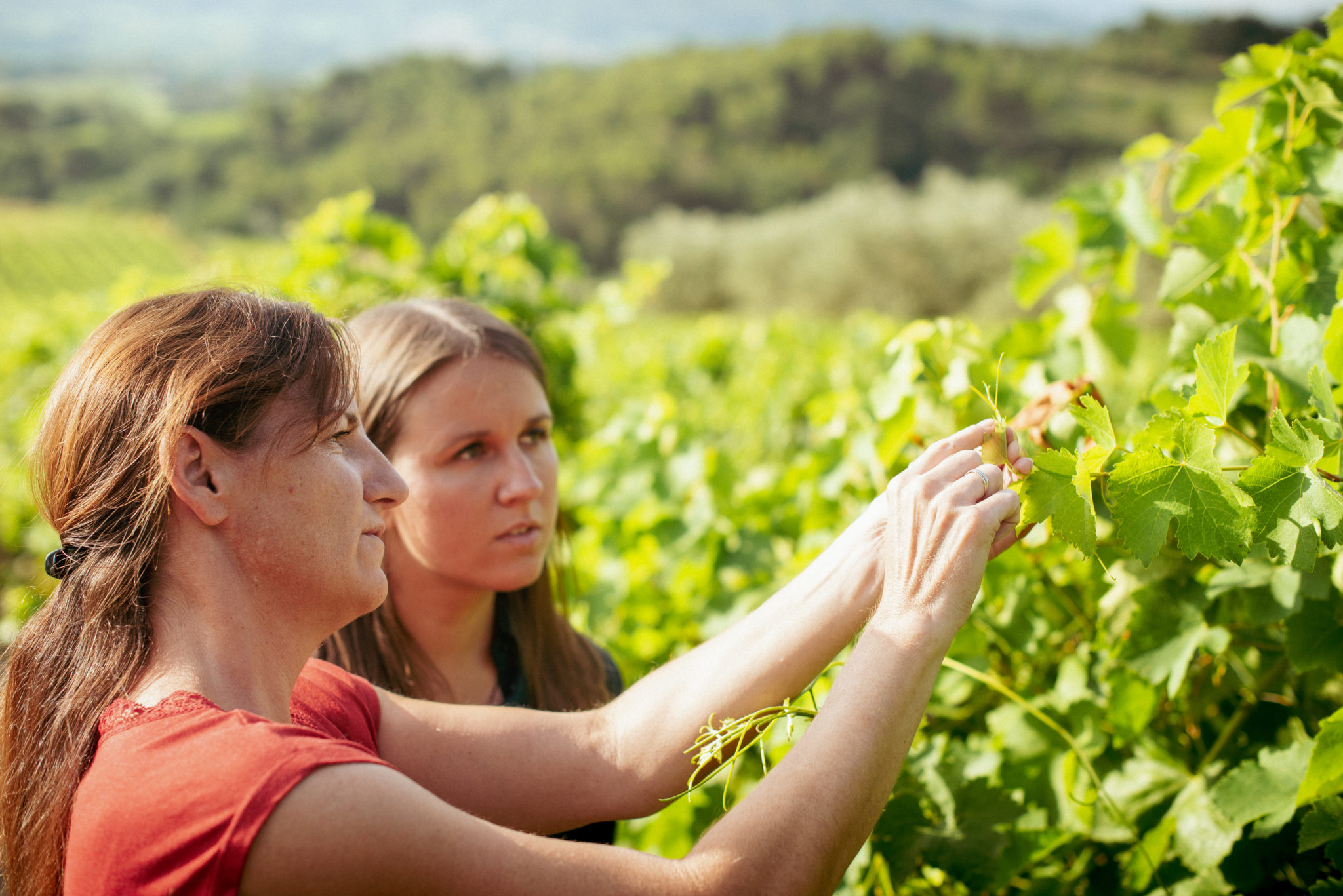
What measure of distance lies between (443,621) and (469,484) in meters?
0.32

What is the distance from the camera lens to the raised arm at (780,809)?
102 cm

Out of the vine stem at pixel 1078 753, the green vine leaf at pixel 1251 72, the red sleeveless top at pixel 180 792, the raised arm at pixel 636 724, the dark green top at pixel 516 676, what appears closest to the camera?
the red sleeveless top at pixel 180 792

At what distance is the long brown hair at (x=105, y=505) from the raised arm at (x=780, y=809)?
357 millimetres

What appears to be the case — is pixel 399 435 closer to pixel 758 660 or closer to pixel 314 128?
pixel 758 660

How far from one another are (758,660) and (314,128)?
95651mm

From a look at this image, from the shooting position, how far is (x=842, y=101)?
64.6m

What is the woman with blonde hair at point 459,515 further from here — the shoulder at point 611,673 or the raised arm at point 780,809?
the raised arm at point 780,809

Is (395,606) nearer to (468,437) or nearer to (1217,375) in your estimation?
(468,437)

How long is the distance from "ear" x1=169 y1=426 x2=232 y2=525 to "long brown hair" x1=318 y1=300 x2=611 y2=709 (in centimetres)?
69

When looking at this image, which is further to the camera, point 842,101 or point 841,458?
point 842,101

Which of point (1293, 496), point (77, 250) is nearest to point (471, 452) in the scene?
point (1293, 496)

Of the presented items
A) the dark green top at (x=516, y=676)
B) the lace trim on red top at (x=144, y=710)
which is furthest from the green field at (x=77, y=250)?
the lace trim on red top at (x=144, y=710)

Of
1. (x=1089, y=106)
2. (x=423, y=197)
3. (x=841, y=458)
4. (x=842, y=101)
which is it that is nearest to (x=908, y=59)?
(x=842, y=101)

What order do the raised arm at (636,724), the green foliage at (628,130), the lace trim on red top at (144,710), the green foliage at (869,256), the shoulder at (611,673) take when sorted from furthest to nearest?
the green foliage at (628,130)
the green foliage at (869,256)
the shoulder at (611,673)
the raised arm at (636,724)
the lace trim on red top at (144,710)
